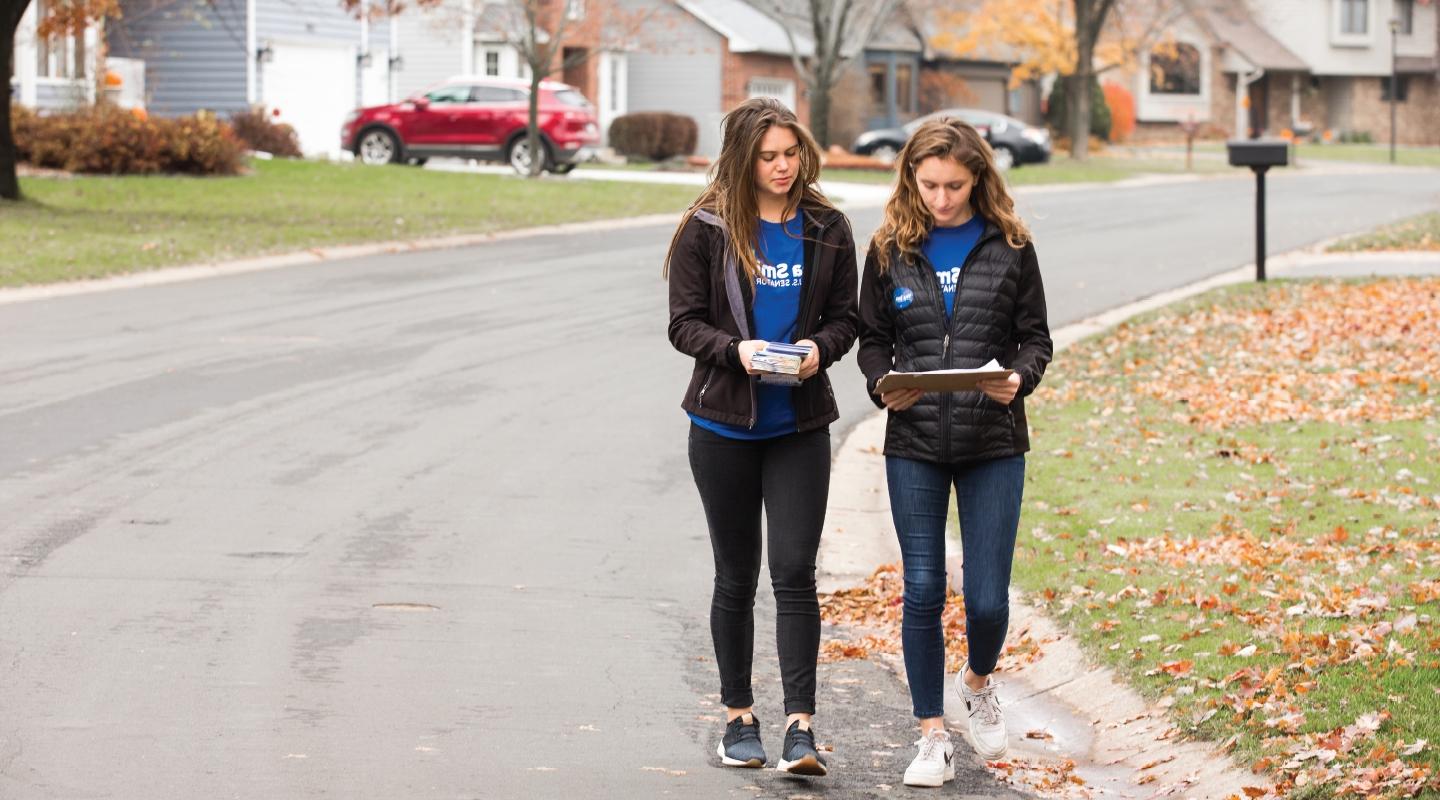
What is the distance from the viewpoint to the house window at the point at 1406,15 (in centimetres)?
7475

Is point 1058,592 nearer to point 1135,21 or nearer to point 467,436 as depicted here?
point 467,436

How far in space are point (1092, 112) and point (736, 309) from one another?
192ft

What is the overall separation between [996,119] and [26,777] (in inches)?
1797

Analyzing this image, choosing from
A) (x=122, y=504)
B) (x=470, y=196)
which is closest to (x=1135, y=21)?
(x=470, y=196)

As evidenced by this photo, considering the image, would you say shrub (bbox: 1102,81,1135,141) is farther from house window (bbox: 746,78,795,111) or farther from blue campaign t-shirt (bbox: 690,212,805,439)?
blue campaign t-shirt (bbox: 690,212,805,439)

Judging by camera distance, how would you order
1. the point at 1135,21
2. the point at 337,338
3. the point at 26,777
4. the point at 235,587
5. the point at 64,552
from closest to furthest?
the point at 26,777 < the point at 235,587 < the point at 64,552 < the point at 337,338 < the point at 1135,21

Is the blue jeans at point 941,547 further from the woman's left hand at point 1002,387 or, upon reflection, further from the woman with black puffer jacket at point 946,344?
the woman's left hand at point 1002,387

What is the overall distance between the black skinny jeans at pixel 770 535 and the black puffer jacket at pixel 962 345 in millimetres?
289

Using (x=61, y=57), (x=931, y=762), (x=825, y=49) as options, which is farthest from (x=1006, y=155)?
(x=931, y=762)

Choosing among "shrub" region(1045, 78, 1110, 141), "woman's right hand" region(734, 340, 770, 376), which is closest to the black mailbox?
"woman's right hand" region(734, 340, 770, 376)

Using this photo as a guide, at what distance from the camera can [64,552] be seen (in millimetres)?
8461

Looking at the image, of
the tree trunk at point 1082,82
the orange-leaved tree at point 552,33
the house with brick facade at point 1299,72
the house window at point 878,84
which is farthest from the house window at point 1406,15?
the orange-leaved tree at point 552,33

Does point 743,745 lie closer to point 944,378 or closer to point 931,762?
point 931,762

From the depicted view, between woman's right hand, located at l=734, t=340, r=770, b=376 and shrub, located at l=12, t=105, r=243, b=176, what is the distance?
26.4 m
